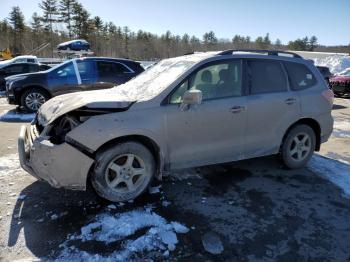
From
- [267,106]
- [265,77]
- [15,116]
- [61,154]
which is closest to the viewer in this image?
[61,154]

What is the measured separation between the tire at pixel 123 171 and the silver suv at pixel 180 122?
0.04 ft

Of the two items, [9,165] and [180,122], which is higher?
[180,122]

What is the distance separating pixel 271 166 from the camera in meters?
5.45

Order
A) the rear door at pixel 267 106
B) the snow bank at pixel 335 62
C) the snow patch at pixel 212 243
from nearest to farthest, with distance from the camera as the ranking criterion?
the snow patch at pixel 212 243 < the rear door at pixel 267 106 < the snow bank at pixel 335 62

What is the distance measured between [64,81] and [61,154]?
6.93 meters

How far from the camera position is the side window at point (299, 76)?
5.04 metres

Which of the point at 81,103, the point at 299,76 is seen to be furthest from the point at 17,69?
the point at 299,76

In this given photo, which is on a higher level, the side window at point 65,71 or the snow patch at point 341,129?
the side window at point 65,71

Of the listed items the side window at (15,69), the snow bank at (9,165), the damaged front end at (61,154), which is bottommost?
the snow bank at (9,165)

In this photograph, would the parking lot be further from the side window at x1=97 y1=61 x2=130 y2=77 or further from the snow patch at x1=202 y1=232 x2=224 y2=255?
the side window at x1=97 y1=61 x2=130 y2=77

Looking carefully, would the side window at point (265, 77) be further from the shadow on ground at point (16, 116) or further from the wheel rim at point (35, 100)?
the wheel rim at point (35, 100)

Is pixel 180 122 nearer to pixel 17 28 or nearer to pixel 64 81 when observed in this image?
pixel 64 81

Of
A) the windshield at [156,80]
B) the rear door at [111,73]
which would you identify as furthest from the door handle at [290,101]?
the rear door at [111,73]

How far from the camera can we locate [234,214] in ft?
12.6
